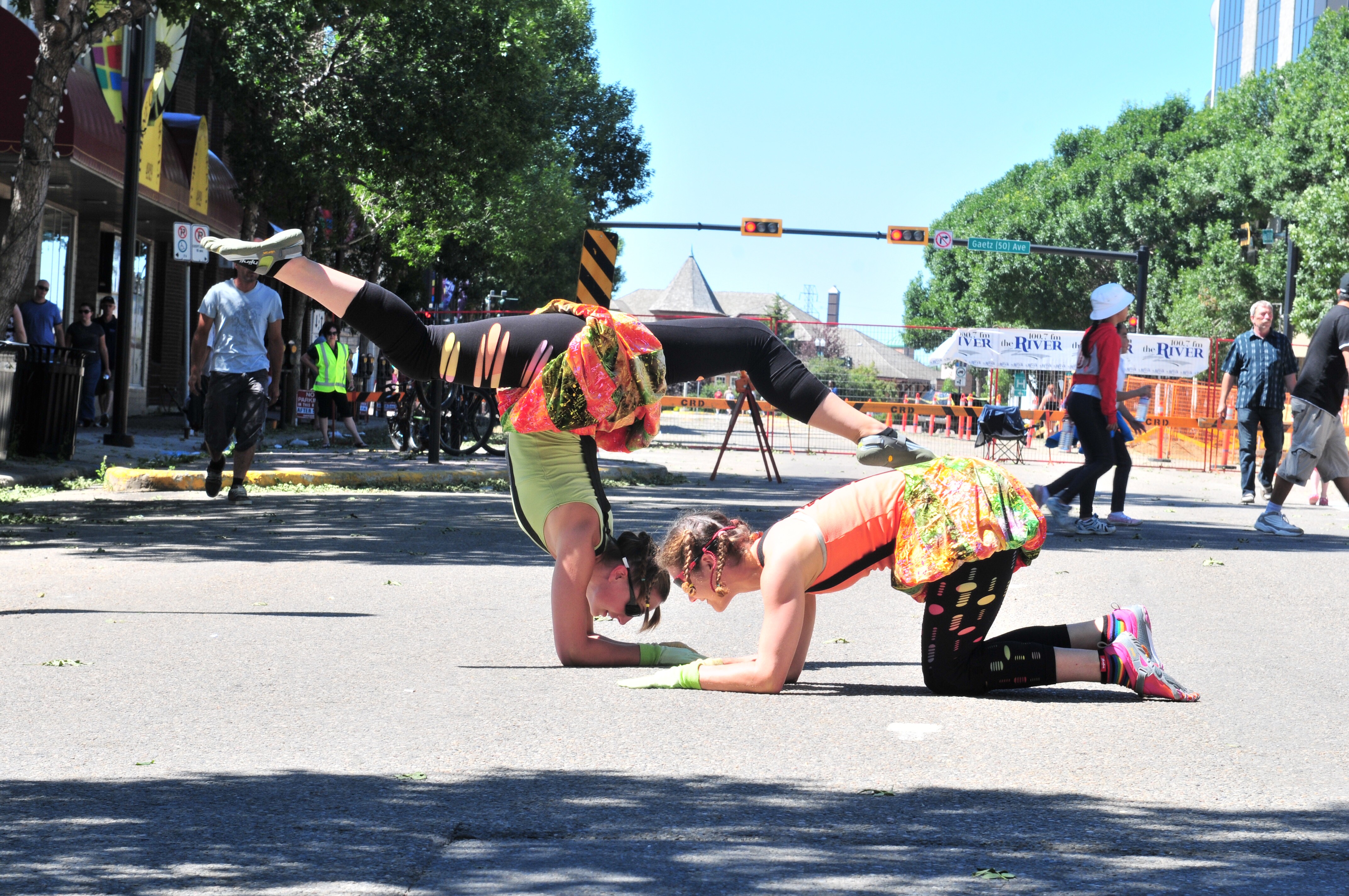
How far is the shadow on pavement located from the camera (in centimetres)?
303

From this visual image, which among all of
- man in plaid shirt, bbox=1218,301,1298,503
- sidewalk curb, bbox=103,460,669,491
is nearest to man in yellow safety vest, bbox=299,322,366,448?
sidewalk curb, bbox=103,460,669,491

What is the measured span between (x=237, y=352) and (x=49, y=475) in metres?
3.11

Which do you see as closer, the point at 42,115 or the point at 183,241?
the point at 42,115

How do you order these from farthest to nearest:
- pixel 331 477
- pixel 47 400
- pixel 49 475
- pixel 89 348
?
pixel 89 348, pixel 331 477, pixel 47 400, pixel 49 475

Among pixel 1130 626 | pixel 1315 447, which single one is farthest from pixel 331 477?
pixel 1130 626

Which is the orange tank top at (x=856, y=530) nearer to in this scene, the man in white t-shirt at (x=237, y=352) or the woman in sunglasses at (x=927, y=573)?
the woman in sunglasses at (x=927, y=573)

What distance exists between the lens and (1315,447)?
12.0 m

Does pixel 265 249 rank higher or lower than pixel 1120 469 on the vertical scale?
higher

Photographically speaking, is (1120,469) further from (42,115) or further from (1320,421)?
(42,115)

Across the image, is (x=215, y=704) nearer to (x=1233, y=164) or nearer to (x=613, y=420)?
(x=613, y=420)

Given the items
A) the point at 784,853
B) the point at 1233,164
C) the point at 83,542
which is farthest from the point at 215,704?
the point at 1233,164

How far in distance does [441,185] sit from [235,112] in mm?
3646

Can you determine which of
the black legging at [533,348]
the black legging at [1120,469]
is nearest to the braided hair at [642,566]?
the black legging at [533,348]

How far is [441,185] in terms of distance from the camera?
23781 millimetres
